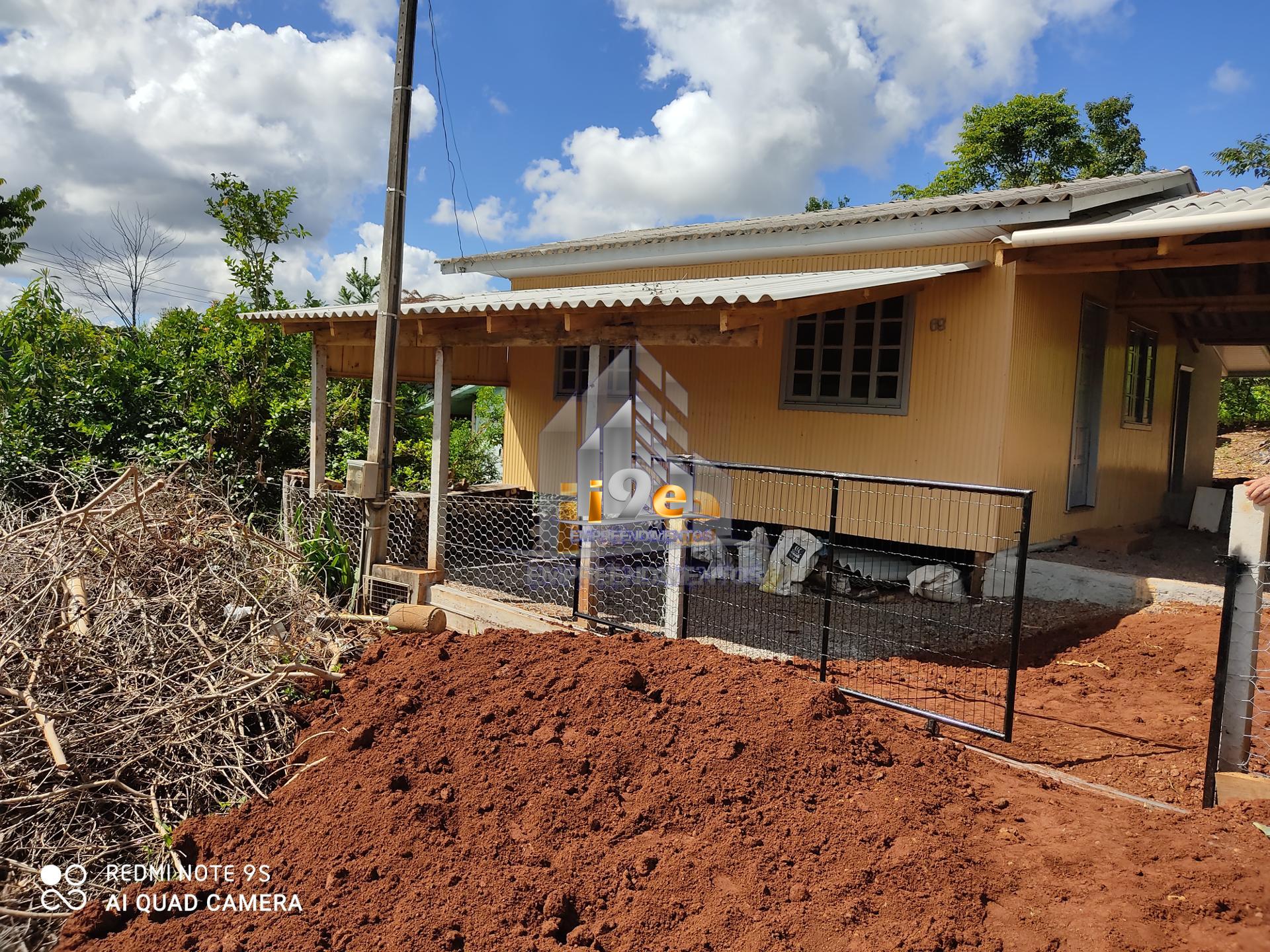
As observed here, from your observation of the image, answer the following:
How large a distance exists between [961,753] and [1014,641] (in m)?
0.63

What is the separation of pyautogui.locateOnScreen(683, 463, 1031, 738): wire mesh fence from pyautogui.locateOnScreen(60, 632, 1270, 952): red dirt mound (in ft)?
3.38

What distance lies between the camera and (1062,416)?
25.8 feet

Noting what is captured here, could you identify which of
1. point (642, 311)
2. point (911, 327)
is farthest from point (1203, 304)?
point (642, 311)

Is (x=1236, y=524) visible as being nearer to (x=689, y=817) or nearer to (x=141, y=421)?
(x=689, y=817)

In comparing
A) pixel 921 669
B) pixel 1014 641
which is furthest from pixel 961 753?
pixel 921 669

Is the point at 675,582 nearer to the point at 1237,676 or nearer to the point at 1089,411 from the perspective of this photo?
the point at 1237,676

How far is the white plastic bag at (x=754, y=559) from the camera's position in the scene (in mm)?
7547

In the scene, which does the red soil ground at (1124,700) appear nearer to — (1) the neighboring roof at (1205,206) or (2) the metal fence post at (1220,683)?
(2) the metal fence post at (1220,683)

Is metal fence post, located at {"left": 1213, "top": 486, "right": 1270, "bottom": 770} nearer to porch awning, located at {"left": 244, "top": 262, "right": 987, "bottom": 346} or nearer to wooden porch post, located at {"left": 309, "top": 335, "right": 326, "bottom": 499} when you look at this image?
porch awning, located at {"left": 244, "top": 262, "right": 987, "bottom": 346}

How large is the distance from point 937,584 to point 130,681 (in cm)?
600

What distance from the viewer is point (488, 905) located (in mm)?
2902

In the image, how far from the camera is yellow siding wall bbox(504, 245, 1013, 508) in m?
6.94

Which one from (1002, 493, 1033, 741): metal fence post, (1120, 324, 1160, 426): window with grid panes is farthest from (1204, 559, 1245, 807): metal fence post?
(1120, 324, 1160, 426): window with grid panes

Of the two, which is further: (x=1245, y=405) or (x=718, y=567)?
(x=1245, y=405)
